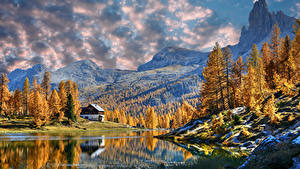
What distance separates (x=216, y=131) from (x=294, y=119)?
14385 millimetres

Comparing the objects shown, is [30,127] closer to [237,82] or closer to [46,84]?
[46,84]

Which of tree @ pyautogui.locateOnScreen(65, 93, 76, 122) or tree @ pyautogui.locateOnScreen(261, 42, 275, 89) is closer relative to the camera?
tree @ pyautogui.locateOnScreen(261, 42, 275, 89)

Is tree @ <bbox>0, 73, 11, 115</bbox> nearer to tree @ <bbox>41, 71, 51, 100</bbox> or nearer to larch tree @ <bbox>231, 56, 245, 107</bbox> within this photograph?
tree @ <bbox>41, 71, 51, 100</bbox>

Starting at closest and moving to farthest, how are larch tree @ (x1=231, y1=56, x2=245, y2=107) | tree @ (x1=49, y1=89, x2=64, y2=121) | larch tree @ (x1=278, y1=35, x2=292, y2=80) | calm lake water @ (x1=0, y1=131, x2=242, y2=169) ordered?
1. calm lake water @ (x1=0, y1=131, x2=242, y2=169)
2. larch tree @ (x1=231, y1=56, x2=245, y2=107)
3. larch tree @ (x1=278, y1=35, x2=292, y2=80)
4. tree @ (x1=49, y1=89, x2=64, y2=121)

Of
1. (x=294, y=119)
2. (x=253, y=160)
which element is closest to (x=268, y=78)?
(x=294, y=119)

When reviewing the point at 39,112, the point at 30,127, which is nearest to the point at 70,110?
the point at 39,112

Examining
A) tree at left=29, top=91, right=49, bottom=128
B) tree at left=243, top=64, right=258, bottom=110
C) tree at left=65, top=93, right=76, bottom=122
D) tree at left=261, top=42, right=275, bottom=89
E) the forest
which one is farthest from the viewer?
tree at left=65, top=93, right=76, bottom=122

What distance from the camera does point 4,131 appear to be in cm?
6288

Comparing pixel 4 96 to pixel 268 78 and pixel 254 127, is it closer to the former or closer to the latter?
pixel 254 127

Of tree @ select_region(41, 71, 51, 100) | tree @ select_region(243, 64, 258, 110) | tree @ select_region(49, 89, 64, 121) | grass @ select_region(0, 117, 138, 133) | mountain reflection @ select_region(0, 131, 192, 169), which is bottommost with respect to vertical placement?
grass @ select_region(0, 117, 138, 133)

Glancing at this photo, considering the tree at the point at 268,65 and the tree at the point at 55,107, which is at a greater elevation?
the tree at the point at 268,65

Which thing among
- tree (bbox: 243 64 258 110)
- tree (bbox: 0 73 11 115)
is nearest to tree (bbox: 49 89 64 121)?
tree (bbox: 0 73 11 115)

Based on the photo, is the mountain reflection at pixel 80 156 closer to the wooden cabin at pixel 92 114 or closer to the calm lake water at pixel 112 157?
the calm lake water at pixel 112 157

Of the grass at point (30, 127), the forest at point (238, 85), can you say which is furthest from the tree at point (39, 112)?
the grass at point (30, 127)
